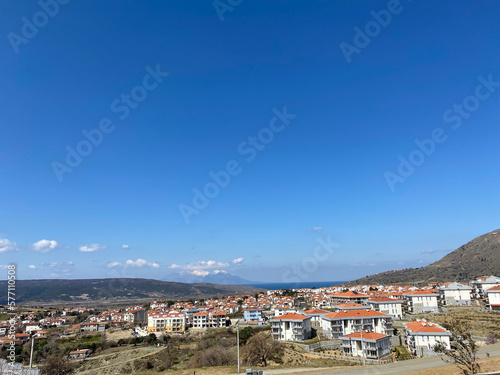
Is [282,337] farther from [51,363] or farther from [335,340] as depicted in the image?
[51,363]

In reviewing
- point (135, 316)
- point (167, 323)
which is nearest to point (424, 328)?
point (167, 323)

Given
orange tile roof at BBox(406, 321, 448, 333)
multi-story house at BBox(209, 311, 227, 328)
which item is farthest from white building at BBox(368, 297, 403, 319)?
multi-story house at BBox(209, 311, 227, 328)

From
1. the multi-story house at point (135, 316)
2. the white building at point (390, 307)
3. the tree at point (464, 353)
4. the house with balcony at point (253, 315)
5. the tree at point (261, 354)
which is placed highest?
the tree at point (464, 353)

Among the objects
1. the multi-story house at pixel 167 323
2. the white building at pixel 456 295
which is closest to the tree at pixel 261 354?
the multi-story house at pixel 167 323

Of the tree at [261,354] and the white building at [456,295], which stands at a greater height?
the white building at [456,295]

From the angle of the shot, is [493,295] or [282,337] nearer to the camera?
[282,337]

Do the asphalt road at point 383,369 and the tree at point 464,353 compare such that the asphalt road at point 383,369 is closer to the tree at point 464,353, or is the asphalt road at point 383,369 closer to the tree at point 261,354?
the tree at point 464,353

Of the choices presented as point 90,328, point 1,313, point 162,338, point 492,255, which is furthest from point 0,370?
point 492,255

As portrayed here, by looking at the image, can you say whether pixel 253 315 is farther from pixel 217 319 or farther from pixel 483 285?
pixel 483 285
